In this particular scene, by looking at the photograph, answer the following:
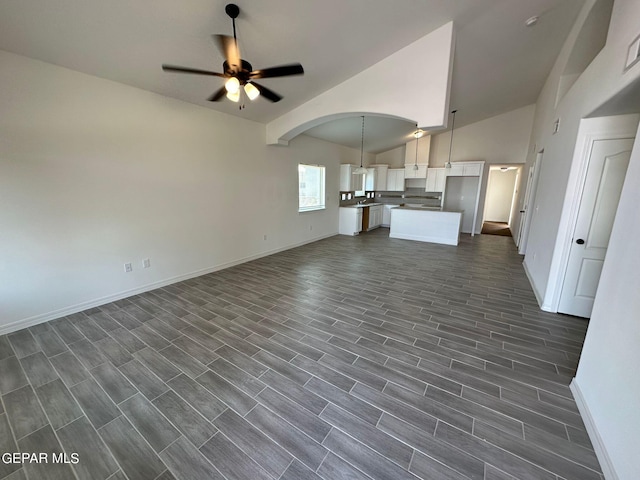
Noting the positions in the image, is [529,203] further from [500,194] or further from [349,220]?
[500,194]

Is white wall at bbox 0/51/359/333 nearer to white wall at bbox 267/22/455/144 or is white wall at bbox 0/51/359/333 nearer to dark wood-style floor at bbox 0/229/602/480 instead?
dark wood-style floor at bbox 0/229/602/480

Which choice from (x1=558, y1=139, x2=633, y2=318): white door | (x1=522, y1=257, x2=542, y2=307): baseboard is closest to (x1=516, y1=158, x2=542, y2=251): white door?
(x1=522, y1=257, x2=542, y2=307): baseboard

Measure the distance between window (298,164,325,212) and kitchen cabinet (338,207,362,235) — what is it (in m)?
0.96

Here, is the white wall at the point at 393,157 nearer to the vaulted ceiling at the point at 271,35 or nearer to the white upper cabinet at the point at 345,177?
the white upper cabinet at the point at 345,177

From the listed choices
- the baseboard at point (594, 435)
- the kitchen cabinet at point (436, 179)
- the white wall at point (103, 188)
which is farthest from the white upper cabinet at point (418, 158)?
the baseboard at point (594, 435)

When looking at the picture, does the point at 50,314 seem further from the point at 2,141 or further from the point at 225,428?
the point at 225,428

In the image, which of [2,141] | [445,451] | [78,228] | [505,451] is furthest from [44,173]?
[505,451]

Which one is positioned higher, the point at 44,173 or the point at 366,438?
the point at 44,173

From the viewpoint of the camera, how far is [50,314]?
9.48 feet

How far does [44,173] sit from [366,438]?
396 cm

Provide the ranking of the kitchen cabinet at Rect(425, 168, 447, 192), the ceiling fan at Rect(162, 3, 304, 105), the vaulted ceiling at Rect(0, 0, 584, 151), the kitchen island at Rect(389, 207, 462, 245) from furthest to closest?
the kitchen cabinet at Rect(425, 168, 447, 192) → the kitchen island at Rect(389, 207, 462, 245) → the vaulted ceiling at Rect(0, 0, 584, 151) → the ceiling fan at Rect(162, 3, 304, 105)

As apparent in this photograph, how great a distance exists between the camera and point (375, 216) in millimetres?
9055

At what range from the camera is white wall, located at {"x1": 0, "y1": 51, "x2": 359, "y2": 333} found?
2.57 m

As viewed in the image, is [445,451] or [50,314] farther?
[50,314]
